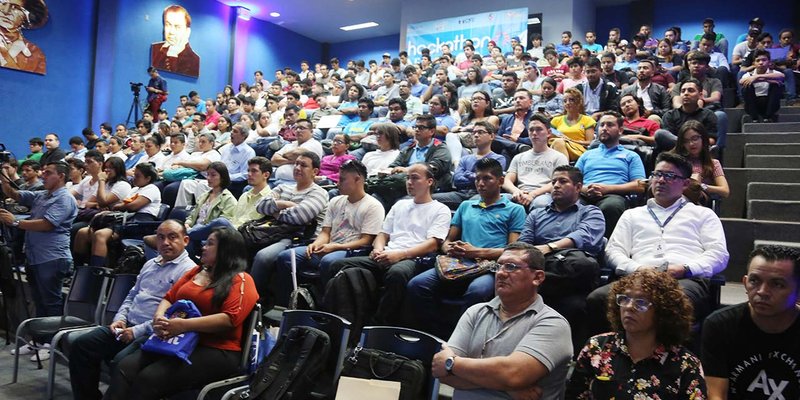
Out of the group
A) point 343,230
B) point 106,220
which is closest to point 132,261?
point 106,220

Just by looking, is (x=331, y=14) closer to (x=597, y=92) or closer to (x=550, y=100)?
(x=550, y=100)

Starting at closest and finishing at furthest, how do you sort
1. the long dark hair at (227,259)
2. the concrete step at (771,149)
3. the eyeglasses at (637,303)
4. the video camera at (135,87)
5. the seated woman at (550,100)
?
the eyeglasses at (637,303), the long dark hair at (227,259), the concrete step at (771,149), the seated woman at (550,100), the video camera at (135,87)

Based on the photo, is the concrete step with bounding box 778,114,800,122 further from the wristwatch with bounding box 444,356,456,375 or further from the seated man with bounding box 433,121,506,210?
the wristwatch with bounding box 444,356,456,375

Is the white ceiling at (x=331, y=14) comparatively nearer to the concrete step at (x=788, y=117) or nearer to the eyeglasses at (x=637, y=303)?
the concrete step at (x=788, y=117)

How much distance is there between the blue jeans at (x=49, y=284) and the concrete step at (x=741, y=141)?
19.3ft

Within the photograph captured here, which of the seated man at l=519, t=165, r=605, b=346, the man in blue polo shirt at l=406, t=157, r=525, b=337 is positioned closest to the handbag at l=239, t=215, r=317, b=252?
the man in blue polo shirt at l=406, t=157, r=525, b=337

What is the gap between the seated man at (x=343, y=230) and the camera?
3795mm

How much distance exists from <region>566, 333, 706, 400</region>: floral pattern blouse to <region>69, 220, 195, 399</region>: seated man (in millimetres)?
2211

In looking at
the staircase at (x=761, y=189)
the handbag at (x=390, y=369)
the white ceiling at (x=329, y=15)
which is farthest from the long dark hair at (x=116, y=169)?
the white ceiling at (x=329, y=15)

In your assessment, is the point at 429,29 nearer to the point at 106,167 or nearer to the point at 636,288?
the point at 106,167

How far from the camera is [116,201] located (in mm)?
5590

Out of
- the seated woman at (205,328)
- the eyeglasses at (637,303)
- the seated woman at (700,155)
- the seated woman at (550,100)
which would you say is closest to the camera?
the eyeglasses at (637,303)

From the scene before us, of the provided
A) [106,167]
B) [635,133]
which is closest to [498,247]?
[635,133]

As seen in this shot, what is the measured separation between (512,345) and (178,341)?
5.19 ft
